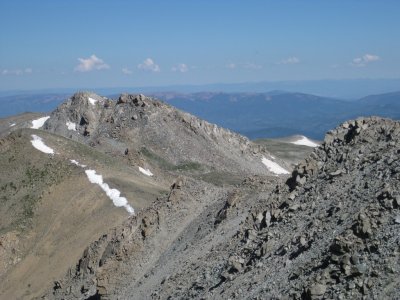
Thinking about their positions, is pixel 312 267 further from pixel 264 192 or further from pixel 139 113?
pixel 139 113

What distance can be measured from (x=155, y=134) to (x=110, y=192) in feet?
123

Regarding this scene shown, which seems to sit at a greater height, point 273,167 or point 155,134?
point 155,134

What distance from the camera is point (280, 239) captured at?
2286 centimetres

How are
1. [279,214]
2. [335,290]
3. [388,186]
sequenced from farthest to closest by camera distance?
[279,214], [388,186], [335,290]

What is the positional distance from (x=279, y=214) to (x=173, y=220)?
11.9 meters

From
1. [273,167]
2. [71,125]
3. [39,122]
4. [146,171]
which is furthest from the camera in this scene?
[39,122]

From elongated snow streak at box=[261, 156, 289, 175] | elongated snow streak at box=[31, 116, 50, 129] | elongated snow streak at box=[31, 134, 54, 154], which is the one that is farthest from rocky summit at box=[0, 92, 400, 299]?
elongated snow streak at box=[31, 116, 50, 129]

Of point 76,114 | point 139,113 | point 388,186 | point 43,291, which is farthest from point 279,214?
point 76,114

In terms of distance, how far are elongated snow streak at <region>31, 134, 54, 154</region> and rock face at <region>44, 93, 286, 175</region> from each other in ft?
65.0

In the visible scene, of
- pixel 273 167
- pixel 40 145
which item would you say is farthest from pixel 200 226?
pixel 273 167

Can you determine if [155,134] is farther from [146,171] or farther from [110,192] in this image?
[110,192]

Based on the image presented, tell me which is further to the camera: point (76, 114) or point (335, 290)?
point (76, 114)

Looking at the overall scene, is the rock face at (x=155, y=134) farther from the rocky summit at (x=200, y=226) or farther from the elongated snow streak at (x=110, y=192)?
the elongated snow streak at (x=110, y=192)

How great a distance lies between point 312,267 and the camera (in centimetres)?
1892
